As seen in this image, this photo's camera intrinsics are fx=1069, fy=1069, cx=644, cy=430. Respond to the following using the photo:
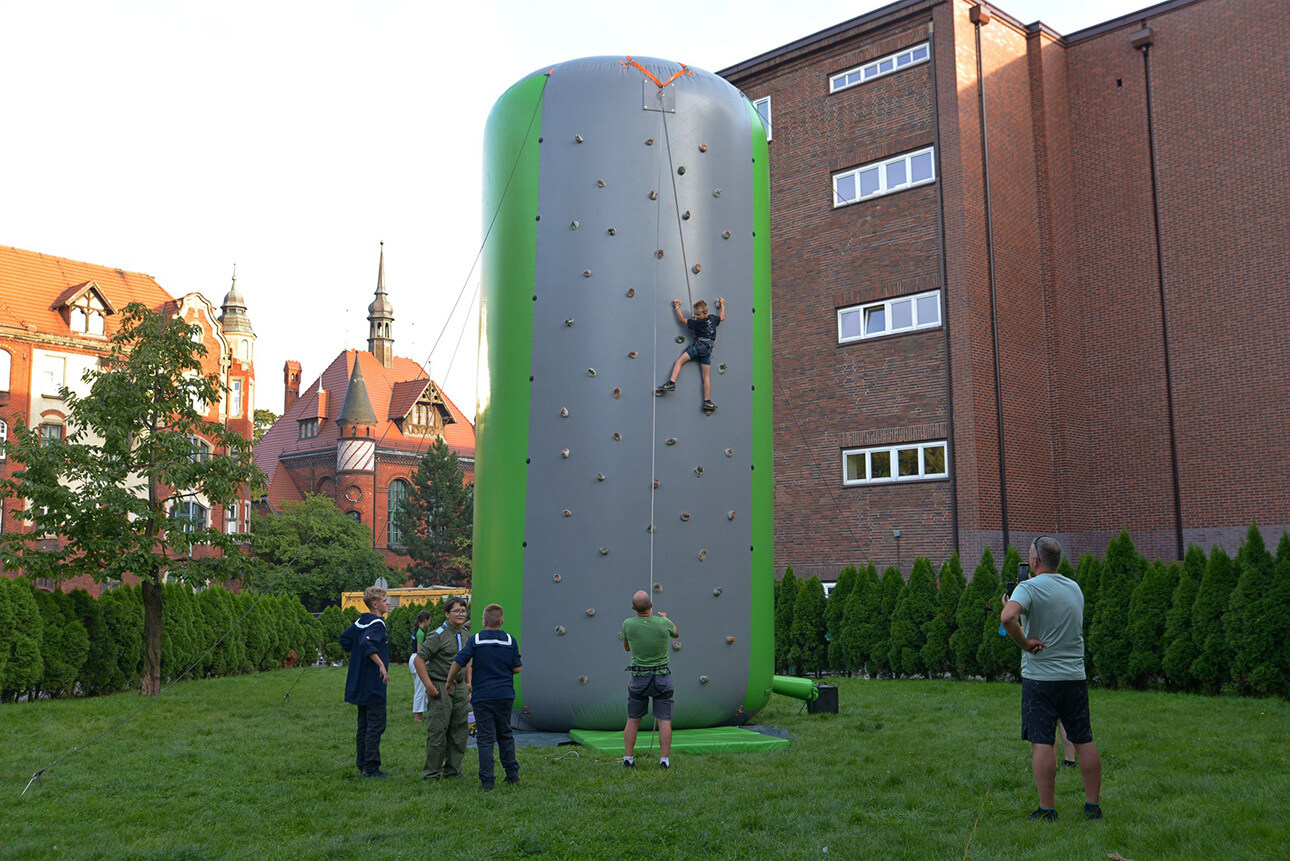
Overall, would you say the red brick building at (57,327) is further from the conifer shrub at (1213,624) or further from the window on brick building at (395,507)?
the conifer shrub at (1213,624)

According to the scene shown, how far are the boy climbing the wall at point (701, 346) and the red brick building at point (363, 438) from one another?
61.2 metres

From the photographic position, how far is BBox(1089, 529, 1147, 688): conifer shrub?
1597cm

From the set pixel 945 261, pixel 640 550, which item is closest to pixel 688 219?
pixel 640 550

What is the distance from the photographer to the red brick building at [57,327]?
45.0 metres

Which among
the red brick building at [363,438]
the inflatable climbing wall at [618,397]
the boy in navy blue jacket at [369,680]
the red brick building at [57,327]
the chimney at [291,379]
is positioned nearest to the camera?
the boy in navy blue jacket at [369,680]

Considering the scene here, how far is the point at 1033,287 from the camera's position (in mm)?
24922

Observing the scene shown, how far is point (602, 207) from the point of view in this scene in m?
11.9

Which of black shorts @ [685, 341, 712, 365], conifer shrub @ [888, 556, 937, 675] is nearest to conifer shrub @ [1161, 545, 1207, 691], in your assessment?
conifer shrub @ [888, 556, 937, 675]

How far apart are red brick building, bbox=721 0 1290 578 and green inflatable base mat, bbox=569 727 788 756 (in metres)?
12.7

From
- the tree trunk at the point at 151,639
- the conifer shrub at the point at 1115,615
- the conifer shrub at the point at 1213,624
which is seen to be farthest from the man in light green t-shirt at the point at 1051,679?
the tree trunk at the point at 151,639

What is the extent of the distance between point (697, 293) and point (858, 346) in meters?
13.6

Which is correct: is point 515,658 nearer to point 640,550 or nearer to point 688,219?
point 640,550

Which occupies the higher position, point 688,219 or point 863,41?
point 863,41

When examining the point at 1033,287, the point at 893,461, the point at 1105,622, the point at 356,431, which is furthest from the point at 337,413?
the point at 1105,622
